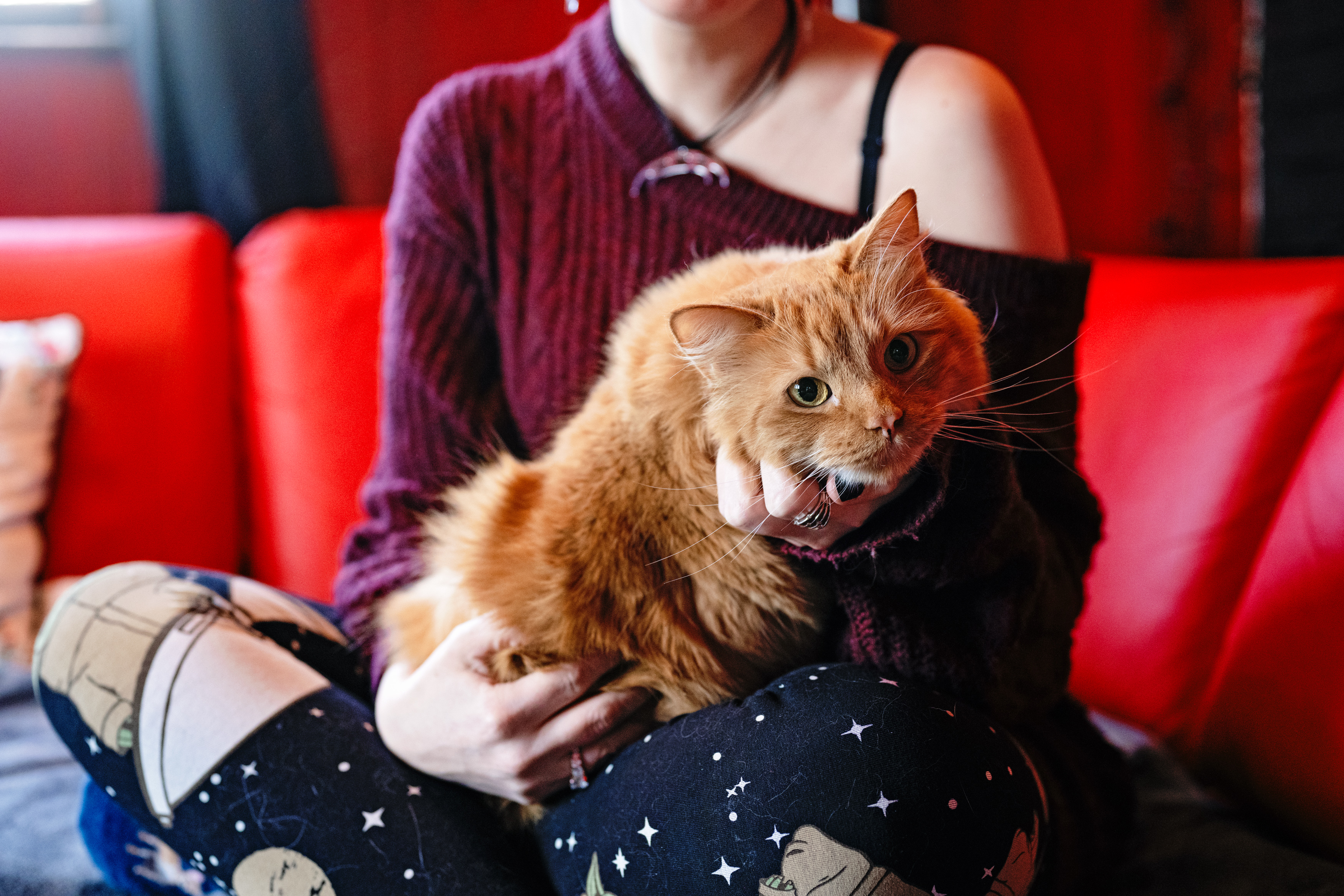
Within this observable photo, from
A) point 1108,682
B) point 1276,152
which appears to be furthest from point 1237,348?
point 1276,152

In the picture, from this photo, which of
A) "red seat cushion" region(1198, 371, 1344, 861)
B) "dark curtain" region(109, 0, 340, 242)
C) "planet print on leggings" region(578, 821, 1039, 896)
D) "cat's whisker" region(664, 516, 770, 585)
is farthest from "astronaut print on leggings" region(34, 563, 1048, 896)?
"dark curtain" region(109, 0, 340, 242)

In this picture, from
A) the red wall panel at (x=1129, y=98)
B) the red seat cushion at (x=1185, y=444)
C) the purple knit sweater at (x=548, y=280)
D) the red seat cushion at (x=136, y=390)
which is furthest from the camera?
the red wall panel at (x=1129, y=98)

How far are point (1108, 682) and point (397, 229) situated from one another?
4.34 feet

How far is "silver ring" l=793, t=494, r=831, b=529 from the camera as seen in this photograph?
2.48ft

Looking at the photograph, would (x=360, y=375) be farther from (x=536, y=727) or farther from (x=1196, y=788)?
(x=1196, y=788)

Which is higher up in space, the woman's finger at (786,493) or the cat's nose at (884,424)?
the cat's nose at (884,424)

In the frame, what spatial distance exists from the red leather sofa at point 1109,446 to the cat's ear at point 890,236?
611mm

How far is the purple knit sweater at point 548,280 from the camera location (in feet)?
3.22

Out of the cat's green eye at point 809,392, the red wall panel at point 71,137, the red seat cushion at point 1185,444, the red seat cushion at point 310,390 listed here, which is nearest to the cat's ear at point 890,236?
the cat's green eye at point 809,392

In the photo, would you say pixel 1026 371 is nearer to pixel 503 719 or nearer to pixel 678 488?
pixel 678 488

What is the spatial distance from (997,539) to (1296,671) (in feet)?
2.00

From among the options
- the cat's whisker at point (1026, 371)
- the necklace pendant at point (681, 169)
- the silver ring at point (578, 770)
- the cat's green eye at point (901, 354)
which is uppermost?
the necklace pendant at point (681, 169)

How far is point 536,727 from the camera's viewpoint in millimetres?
858

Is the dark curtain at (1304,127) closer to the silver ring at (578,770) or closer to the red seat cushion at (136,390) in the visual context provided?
the silver ring at (578,770)
